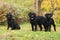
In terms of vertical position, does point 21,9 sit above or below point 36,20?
below

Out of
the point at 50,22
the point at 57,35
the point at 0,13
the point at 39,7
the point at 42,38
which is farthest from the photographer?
the point at 39,7

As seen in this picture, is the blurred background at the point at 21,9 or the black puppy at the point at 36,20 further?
the blurred background at the point at 21,9

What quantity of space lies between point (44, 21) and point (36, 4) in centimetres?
1186

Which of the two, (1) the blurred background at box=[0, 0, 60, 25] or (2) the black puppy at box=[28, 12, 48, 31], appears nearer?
(2) the black puppy at box=[28, 12, 48, 31]

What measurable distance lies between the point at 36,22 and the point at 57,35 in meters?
3.32

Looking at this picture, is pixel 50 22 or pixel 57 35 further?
pixel 50 22

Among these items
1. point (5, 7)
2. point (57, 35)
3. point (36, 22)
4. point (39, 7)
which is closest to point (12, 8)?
point (5, 7)

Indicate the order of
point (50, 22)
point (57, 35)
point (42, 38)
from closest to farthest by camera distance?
point (42, 38) < point (57, 35) < point (50, 22)

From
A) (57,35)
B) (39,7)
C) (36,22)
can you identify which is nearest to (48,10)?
(39,7)

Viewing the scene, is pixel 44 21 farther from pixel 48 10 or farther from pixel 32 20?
pixel 48 10

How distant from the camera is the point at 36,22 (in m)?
14.0

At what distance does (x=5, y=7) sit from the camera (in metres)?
21.4

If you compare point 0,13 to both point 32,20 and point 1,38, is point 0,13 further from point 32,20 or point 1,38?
point 1,38

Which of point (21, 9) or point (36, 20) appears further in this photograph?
point (21, 9)
